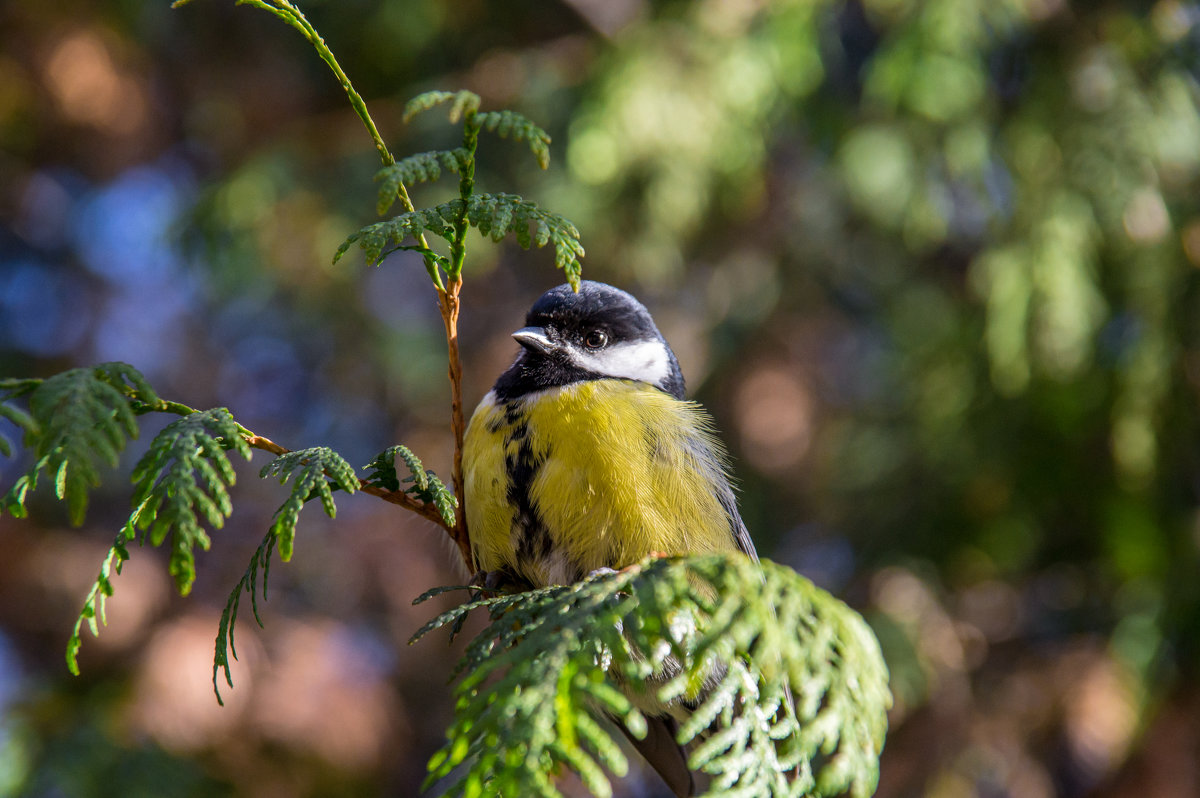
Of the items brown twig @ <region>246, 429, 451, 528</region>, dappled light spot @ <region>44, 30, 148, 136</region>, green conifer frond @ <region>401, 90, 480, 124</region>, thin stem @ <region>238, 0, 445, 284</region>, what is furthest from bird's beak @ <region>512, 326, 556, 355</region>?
dappled light spot @ <region>44, 30, 148, 136</region>

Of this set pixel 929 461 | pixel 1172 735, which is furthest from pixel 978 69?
pixel 1172 735

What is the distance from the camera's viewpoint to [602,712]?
2.71 m

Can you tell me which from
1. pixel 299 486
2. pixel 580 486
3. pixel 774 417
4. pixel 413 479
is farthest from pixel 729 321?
pixel 299 486

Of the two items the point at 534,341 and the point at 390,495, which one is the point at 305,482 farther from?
the point at 534,341

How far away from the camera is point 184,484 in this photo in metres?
1.22

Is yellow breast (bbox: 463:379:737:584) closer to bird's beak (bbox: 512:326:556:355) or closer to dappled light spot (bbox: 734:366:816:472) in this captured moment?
bird's beak (bbox: 512:326:556:355)

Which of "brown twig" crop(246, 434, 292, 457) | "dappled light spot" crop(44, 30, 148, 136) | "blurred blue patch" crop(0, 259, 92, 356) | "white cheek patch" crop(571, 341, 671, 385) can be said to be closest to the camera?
"brown twig" crop(246, 434, 292, 457)

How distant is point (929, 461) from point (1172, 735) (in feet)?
5.14

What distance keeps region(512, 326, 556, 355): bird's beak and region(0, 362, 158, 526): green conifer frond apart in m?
1.49

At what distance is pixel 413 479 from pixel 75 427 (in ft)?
2.16

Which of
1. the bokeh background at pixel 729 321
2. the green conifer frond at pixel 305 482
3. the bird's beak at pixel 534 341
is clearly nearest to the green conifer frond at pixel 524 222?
the green conifer frond at pixel 305 482

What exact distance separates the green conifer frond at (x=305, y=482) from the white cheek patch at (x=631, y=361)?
4.66 ft

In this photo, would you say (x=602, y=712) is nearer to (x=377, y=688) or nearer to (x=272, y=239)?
(x=377, y=688)

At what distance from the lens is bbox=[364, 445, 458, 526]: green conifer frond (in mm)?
1729
